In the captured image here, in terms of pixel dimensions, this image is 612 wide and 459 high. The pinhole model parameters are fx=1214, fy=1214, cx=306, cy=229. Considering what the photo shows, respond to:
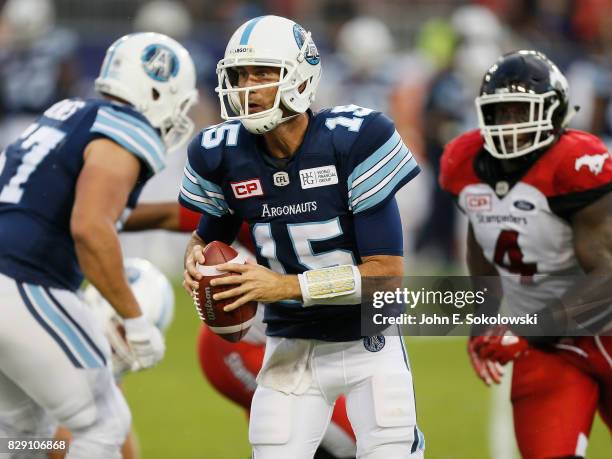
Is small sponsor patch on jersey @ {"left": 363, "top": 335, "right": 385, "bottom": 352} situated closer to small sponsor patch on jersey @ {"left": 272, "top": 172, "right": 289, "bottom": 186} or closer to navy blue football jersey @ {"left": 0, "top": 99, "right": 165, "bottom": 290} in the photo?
small sponsor patch on jersey @ {"left": 272, "top": 172, "right": 289, "bottom": 186}

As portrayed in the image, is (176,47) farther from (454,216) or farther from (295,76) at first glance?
(454,216)

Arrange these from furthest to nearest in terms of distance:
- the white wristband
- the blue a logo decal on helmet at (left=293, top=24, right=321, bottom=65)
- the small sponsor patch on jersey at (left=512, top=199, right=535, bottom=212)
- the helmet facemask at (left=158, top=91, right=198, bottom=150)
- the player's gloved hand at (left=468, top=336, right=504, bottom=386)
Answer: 1. the helmet facemask at (left=158, top=91, right=198, bottom=150)
2. the small sponsor patch on jersey at (left=512, top=199, right=535, bottom=212)
3. the player's gloved hand at (left=468, top=336, right=504, bottom=386)
4. the blue a logo decal on helmet at (left=293, top=24, right=321, bottom=65)
5. the white wristband

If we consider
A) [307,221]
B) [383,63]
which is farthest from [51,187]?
[383,63]

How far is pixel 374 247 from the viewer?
3.84 meters

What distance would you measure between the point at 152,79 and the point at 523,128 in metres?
1.42

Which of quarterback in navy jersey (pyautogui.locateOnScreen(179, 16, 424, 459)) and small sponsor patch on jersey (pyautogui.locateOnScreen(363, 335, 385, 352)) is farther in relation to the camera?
small sponsor patch on jersey (pyautogui.locateOnScreen(363, 335, 385, 352))

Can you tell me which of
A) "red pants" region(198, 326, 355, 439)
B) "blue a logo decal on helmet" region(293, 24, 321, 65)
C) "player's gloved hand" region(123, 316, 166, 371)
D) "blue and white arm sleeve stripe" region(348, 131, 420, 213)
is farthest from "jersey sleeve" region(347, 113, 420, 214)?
"red pants" region(198, 326, 355, 439)

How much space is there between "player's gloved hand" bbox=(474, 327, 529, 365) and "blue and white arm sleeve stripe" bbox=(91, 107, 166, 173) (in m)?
1.32

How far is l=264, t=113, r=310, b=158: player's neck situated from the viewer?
13.0 ft

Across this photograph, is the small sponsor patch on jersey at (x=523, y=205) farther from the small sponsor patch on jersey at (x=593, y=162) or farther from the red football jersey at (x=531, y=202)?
the small sponsor patch on jersey at (x=593, y=162)

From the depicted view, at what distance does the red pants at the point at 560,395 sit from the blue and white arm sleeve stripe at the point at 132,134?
1.53 metres

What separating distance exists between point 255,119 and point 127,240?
8128 millimetres

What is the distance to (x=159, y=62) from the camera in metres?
4.71

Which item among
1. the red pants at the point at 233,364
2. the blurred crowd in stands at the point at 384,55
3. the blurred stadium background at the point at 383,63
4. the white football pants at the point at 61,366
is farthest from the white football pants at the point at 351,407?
the blurred crowd in stands at the point at 384,55
